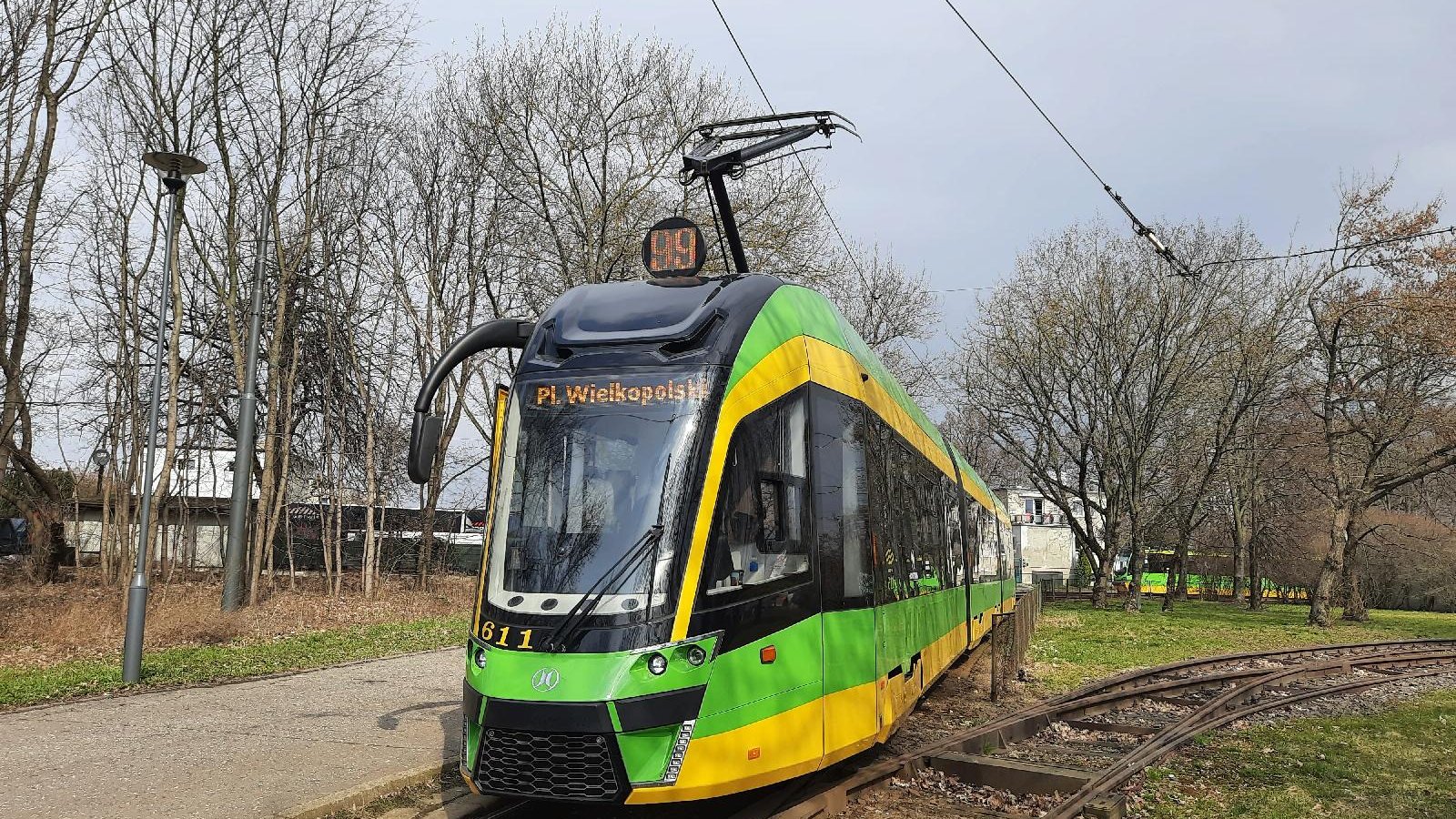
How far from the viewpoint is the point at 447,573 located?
34812mm

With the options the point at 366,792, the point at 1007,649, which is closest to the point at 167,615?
the point at 366,792

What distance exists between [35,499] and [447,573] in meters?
13.3

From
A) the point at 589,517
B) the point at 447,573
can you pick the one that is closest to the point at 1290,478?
the point at 447,573

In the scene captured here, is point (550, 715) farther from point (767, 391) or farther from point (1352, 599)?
point (1352, 599)

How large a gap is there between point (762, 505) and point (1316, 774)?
240 inches

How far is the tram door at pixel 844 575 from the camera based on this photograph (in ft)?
22.4

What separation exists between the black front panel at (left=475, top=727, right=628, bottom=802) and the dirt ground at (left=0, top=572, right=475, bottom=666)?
10912 mm

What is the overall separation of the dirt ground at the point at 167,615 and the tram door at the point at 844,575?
1162 centimetres

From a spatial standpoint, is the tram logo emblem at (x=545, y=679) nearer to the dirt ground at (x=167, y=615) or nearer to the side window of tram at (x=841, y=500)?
the side window of tram at (x=841, y=500)

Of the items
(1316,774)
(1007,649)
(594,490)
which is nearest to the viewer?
(594,490)

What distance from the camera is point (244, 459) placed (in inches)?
668

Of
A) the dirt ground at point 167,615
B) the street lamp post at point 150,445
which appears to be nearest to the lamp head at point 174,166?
the street lamp post at point 150,445

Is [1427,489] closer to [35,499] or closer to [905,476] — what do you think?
[905,476]

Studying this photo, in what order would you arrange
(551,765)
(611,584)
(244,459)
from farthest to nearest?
(244,459) < (611,584) < (551,765)
